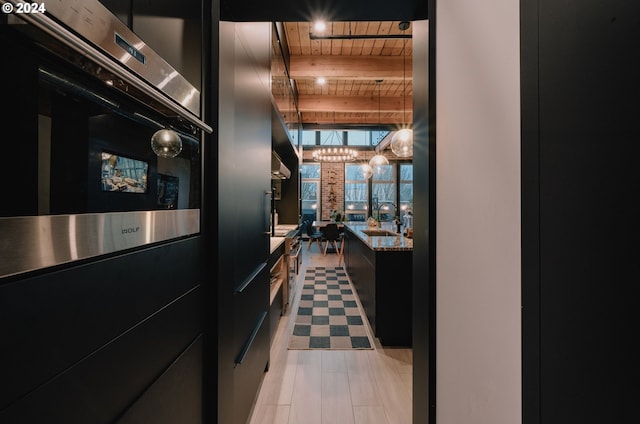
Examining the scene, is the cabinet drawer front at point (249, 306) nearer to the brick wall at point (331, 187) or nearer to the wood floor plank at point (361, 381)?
the wood floor plank at point (361, 381)

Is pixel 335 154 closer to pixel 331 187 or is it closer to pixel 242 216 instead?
pixel 331 187

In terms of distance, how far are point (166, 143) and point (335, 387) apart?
2037 mm

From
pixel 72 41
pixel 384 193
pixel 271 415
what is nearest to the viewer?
pixel 72 41

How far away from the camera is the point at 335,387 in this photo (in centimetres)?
213

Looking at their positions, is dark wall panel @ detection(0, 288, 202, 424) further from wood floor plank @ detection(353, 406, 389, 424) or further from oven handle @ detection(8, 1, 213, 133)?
wood floor plank @ detection(353, 406, 389, 424)

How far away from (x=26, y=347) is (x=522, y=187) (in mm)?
1026

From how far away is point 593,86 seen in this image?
1.58ft

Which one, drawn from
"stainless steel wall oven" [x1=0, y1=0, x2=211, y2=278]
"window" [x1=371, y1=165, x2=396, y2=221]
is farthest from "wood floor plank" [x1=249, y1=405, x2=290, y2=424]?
"window" [x1=371, y1=165, x2=396, y2=221]

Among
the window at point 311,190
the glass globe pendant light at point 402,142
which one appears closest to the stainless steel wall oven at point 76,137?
the glass globe pendant light at point 402,142

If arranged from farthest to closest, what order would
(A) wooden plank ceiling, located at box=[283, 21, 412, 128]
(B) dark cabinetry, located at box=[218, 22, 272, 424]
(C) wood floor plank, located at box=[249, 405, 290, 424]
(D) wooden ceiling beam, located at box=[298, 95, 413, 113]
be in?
(D) wooden ceiling beam, located at box=[298, 95, 413, 113], (A) wooden plank ceiling, located at box=[283, 21, 412, 128], (C) wood floor plank, located at box=[249, 405, 290, 424], (B) dark cabinetry, located at box=[218, 22, 272, 424]

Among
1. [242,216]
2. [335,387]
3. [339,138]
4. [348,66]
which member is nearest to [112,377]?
[242,216]

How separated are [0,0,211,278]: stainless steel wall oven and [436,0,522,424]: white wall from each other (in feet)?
2.96

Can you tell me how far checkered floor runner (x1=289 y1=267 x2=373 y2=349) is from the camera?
111 inches

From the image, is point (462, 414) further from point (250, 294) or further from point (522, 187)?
point (250, 294)
